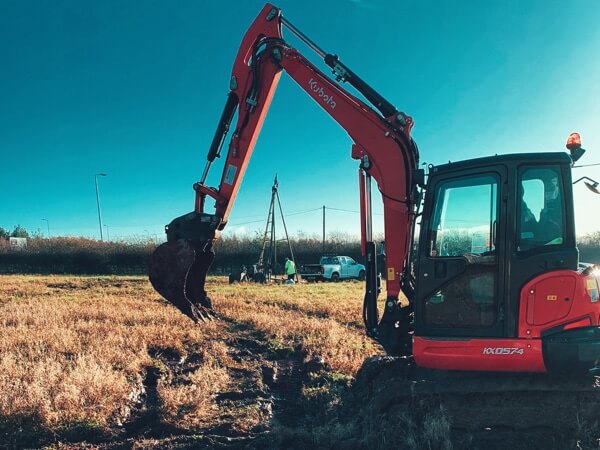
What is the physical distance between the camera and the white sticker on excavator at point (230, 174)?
764 cm

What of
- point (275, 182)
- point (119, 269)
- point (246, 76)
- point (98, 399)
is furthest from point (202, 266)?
point (119, 269)

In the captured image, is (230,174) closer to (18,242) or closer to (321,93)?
(321,93)

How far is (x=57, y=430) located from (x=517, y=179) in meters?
5.55

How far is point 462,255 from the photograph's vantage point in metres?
5.10

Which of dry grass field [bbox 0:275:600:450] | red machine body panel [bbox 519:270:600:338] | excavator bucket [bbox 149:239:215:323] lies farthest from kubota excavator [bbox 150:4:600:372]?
excavator bucket [bbox 149:239:215:323]

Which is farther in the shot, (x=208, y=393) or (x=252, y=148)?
(x=252, y=148)

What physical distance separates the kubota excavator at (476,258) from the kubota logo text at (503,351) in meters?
0.01

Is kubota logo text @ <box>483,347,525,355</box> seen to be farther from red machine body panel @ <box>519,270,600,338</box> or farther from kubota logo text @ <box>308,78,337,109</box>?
kubota logo text @ <box>308,78,337,109</box>

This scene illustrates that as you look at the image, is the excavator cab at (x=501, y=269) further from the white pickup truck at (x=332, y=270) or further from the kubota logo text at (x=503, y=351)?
the white pickup truck at (x=332, y=270)

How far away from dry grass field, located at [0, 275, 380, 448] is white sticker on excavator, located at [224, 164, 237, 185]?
9.88 ft

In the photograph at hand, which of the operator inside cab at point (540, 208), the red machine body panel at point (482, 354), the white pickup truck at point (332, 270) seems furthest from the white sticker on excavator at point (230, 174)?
the white pickup truck at point (332, 270)

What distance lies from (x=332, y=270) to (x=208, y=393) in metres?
26.4

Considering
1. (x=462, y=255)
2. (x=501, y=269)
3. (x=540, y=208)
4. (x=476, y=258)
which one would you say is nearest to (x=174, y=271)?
(x=462, y=255)

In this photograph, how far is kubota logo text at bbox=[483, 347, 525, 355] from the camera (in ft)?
15.6
